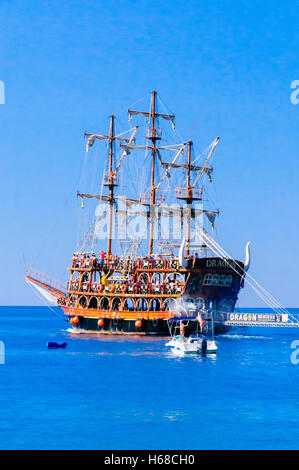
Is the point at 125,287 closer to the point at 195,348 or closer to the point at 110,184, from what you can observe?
the point at 110,184

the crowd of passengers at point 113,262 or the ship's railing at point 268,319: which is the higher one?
the crowd of passengers at point 113,262

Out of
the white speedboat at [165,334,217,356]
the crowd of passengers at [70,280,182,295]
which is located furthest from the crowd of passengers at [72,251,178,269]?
the white speedboat at [165,334,217,356]

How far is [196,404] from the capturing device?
1772 inches

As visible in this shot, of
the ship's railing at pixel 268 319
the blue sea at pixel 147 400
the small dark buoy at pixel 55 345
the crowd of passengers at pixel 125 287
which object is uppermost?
the crowd of passengers at pixel 125 287

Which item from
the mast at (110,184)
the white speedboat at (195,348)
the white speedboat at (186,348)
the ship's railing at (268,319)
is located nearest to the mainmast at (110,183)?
the mast at (110,184)

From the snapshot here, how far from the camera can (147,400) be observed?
4609 cm

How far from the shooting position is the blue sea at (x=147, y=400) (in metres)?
36.6

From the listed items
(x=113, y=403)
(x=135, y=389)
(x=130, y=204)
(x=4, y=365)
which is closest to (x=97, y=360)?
(x=4, y=365)

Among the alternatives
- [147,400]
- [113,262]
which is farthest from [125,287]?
[147,400]

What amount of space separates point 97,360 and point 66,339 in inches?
1061

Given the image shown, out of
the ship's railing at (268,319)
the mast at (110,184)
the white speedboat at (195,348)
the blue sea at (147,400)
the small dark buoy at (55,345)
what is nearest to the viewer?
the blue sea at (147,400)

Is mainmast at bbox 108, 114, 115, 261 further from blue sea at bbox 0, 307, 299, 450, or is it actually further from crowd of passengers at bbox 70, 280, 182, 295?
blue sea at bbox 0, 307, 299, 450

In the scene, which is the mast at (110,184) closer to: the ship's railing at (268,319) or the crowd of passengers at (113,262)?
the crowd of passengers at (113,262)
